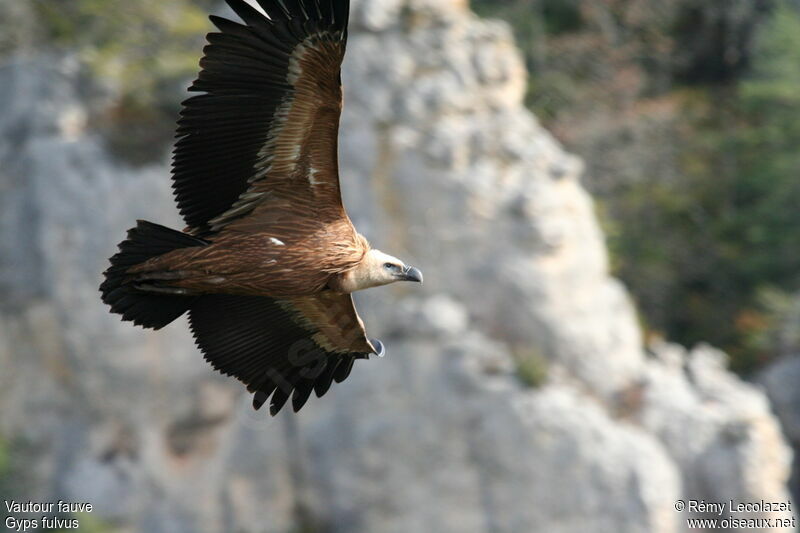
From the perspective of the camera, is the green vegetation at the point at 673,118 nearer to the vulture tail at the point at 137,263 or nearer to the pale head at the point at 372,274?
the vulture tail at the point at 137,263

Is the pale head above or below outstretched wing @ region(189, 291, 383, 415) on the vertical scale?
above

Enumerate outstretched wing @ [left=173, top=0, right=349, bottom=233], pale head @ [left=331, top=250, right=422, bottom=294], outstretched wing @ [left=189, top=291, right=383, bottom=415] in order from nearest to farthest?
1. outstretched wing @ [left=173, top=0, right=349, bottom=233]
2. pale head @ [left=331, top=250, right=422, bottom=294]
3. outstretched wing @ [left=189, top=291, right=383, bottom=415]

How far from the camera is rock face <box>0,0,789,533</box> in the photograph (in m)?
14.3

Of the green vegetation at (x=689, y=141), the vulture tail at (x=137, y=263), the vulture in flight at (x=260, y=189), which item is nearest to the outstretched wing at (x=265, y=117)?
the vulture in flight at (x=260, y=189)

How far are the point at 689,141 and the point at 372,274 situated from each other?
53.2ft

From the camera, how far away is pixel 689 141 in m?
22.3

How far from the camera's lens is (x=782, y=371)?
18312 mm

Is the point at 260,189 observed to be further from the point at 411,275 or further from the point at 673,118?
the point at 673,118

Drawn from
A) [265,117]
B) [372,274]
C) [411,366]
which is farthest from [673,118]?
[265,117]

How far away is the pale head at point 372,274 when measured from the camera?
23.2 ft

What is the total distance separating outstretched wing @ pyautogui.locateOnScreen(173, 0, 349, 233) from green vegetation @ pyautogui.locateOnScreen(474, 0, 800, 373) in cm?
1324

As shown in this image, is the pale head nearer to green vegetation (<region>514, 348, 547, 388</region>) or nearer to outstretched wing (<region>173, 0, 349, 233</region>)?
outstretched wing (<region>173, 0, 349, 233</region>)

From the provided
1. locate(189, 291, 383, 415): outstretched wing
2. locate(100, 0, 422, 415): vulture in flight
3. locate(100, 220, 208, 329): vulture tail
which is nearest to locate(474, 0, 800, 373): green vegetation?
locate(189, 291, 383, 415): outstretched wing

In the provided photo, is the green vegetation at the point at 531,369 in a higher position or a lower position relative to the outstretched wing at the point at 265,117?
higher
